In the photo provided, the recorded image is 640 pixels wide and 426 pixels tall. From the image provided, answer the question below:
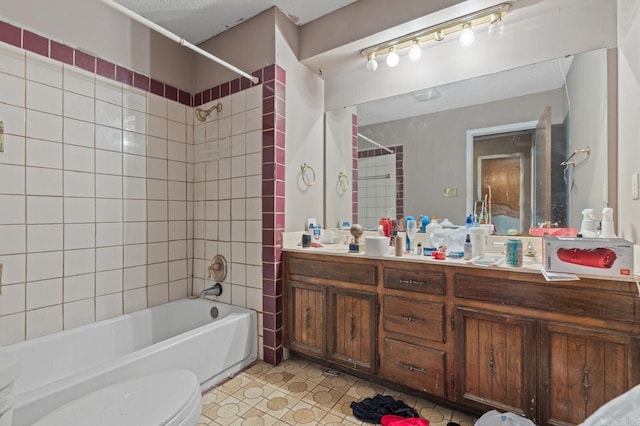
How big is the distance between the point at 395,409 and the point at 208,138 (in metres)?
2.26

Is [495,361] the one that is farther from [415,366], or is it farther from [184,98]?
[184,98]

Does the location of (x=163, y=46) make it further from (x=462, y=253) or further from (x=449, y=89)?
(x=462, y=253)

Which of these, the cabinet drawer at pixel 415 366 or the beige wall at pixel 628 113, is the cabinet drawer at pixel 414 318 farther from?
the beige wall at pixel 628 113

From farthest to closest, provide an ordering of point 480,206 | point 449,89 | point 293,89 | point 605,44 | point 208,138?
point 208,138
point 293,89
point 449,89
point 480,206
point 605,44

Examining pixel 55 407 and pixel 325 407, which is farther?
pixel 325 407

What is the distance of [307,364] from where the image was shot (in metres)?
2.11

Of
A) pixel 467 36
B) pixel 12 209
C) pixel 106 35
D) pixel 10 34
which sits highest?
pixel 106 35

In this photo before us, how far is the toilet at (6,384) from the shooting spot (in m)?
0.85

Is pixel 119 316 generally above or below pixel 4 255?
below

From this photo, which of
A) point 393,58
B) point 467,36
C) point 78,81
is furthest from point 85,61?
point 467,36

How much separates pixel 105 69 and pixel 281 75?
1.15 m

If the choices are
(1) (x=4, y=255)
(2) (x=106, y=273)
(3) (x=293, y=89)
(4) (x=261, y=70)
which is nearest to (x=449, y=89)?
(3) (x=293, y=89)

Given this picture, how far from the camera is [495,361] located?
1.42m

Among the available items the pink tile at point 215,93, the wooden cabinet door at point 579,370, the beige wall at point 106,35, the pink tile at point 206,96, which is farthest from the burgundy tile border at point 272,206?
the wooden cabinet door at point 579,370
